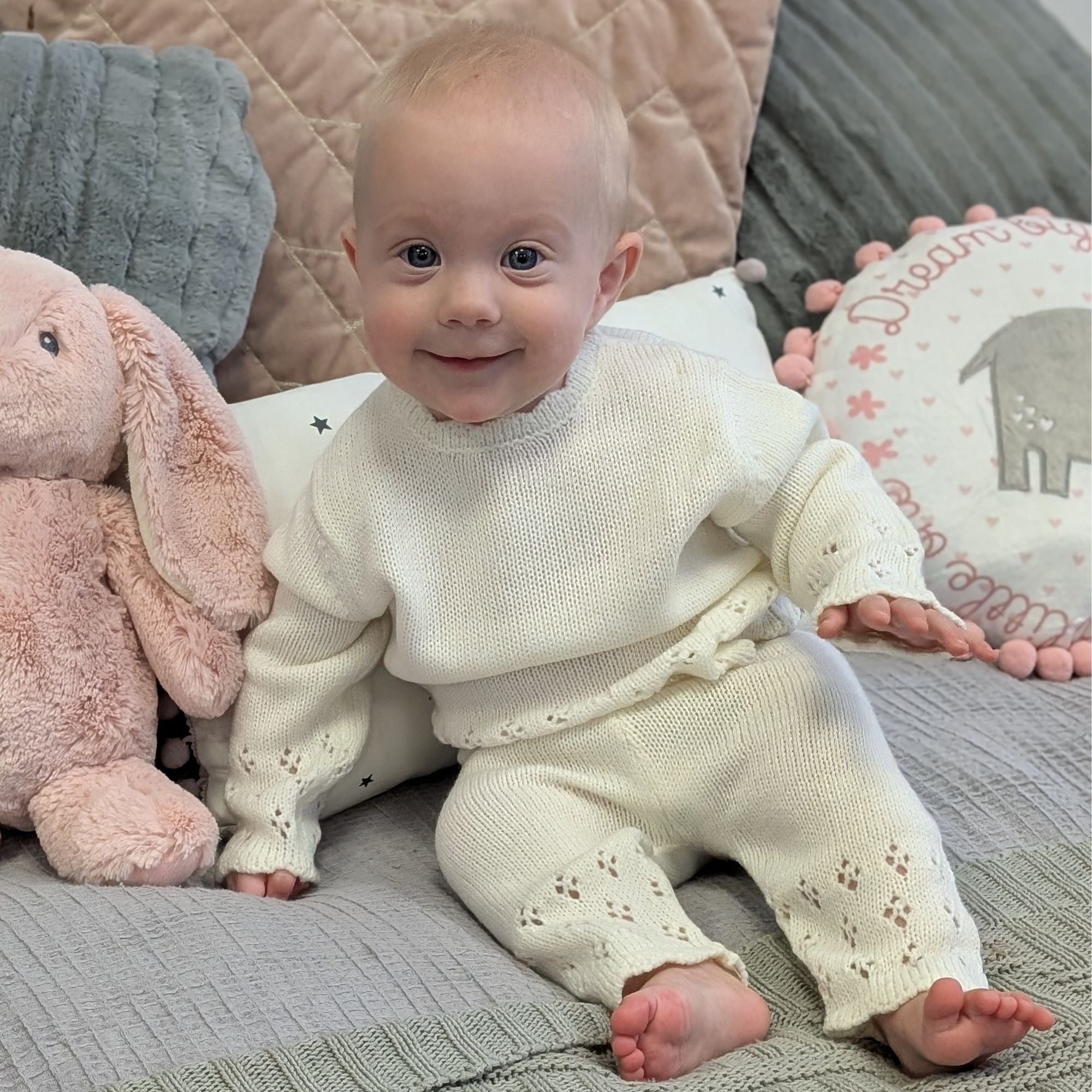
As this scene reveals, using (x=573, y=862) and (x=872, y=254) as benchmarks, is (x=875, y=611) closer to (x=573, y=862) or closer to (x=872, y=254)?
(x=573, y=862)

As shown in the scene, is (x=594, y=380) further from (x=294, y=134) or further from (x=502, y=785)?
(x=294, y=134)

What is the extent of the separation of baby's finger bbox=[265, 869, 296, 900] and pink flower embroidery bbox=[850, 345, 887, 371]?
30.6 inches

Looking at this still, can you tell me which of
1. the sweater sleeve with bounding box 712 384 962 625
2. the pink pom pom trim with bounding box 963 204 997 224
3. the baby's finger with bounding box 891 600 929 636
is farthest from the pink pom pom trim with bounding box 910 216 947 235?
the baby's finger with bounding box 891 600 929 636

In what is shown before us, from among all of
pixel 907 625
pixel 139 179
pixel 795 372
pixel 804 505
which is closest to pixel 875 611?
pixel 907 625

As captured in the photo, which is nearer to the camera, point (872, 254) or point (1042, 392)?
point (1042, 392)

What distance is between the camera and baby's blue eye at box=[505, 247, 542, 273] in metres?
0.86

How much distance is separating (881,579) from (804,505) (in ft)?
0.44

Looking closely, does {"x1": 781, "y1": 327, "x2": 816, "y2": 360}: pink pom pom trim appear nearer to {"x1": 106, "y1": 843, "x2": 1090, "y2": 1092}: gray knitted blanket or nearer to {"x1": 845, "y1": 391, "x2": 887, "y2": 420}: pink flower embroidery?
{"x1": 845, "y1": 391, "x2": 887, "y2": 420}: pink flower embroidery

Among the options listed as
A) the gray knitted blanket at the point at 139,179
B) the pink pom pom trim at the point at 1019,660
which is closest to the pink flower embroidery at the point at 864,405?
the pink pom pom trim at the point at 1019,660

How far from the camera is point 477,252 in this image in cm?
85

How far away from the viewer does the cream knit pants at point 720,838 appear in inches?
32.9

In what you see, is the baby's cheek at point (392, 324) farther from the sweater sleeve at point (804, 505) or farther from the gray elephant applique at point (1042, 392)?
the gray elephant applique at point (1042, 392)

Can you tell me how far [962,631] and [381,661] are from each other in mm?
486

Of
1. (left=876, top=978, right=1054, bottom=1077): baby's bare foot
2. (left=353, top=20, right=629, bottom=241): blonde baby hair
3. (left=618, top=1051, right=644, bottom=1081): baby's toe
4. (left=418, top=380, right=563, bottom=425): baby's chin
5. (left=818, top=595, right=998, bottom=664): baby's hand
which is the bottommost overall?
(left=618, top=1051, right=644, bottom=1081): baby's toe
